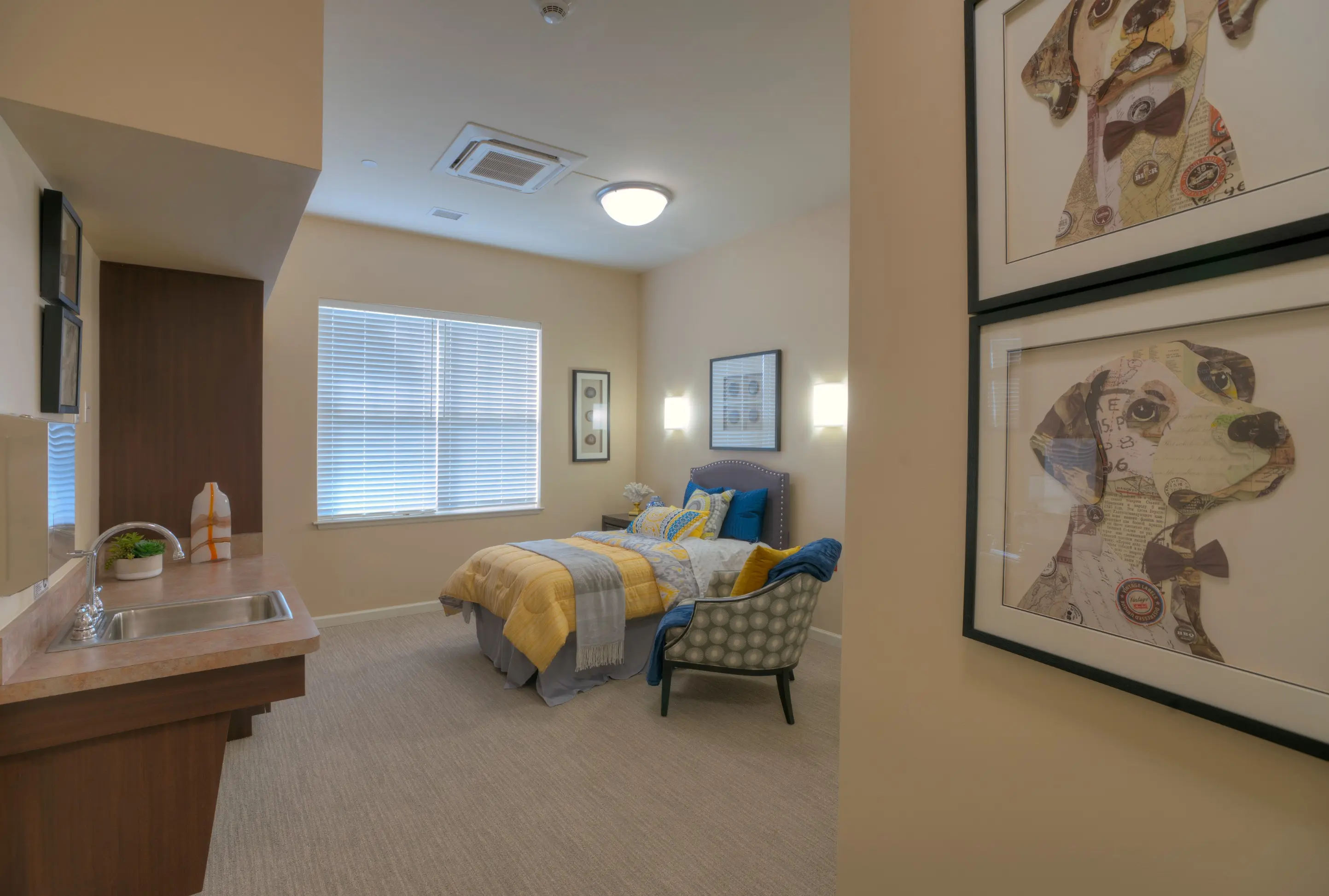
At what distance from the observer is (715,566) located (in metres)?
4.11

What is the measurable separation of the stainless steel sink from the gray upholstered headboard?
322 cm

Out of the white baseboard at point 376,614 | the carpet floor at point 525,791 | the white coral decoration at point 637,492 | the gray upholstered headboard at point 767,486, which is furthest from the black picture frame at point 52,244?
the white coral decoration at point 637,492

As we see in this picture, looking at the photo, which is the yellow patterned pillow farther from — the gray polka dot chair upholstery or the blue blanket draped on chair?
the gray polka dot chair upholstery

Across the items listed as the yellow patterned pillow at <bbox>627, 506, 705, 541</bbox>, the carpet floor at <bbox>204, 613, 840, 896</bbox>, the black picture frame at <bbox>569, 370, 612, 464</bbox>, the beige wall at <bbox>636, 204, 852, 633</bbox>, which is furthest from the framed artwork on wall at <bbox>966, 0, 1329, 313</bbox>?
the black picture frame at <bbox>569, 370, 612, 464</bbox>

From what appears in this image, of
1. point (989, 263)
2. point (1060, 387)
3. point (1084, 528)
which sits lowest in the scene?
point (1084, 528)

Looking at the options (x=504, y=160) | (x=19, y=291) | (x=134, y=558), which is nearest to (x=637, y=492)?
(x=504, y=160)

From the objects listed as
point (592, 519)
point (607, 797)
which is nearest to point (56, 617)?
point (607, 797)

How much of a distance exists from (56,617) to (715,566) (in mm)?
3048

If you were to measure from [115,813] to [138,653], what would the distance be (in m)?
0.44

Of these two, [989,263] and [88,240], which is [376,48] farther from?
[989,263]

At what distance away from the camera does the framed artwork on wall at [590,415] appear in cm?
600

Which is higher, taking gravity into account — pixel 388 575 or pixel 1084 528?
pixel 1084 528

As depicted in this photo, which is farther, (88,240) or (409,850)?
(88,240)

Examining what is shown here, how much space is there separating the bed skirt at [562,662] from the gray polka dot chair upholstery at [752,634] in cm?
54
